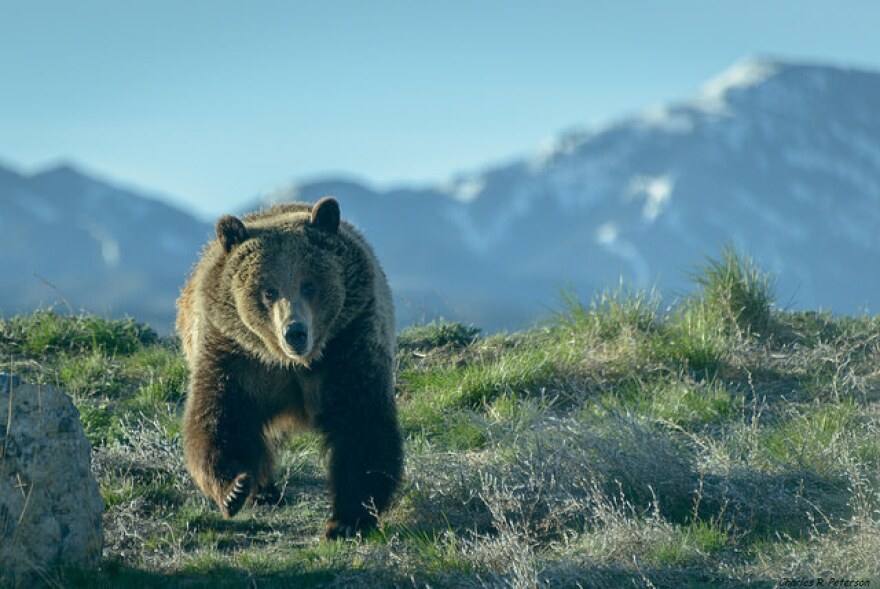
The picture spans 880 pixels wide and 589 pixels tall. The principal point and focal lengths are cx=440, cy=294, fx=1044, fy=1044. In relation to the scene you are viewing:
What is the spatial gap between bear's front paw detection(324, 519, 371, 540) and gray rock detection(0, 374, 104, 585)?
114 centimetres

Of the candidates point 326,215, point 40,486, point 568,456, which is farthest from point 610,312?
point 40,486

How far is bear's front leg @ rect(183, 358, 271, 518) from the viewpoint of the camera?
5012 millimetres

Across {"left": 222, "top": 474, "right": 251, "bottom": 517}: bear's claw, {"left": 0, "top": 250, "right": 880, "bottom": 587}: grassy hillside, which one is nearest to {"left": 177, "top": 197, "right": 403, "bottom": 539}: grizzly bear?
{"left": 222, "top": 474, "right": 251, "bottom": 517}: bear's claw

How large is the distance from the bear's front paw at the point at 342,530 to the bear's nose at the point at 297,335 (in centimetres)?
90

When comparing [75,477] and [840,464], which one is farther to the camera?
[840,464]

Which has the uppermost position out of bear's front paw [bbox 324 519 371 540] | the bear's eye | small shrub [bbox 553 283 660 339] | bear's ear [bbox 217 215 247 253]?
bear's ear [bbox 217 215 247 253]

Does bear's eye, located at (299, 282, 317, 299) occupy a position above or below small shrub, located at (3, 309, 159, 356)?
above

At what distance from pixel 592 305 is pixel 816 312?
222 cm

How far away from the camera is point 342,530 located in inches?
200

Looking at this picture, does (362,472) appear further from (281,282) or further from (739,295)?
(739,295)

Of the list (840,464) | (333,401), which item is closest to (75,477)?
(333,401)

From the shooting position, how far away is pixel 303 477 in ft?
20.8

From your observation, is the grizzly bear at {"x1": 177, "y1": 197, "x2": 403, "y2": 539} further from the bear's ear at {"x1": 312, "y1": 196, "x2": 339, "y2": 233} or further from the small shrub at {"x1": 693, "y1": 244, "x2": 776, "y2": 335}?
the small shrub at {"x1": 693, "y1": 244, "x2": 776, "y2": 335}

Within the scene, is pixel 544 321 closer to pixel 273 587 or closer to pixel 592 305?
pixel 592 305
